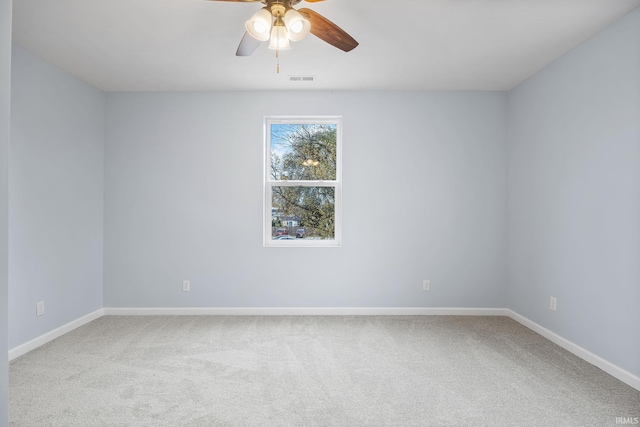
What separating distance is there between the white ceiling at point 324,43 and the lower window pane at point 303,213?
1.16 meters

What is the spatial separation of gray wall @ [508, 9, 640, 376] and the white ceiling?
27cm

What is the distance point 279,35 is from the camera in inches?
89.4

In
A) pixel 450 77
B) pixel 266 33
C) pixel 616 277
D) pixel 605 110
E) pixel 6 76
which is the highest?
pixel 450 77

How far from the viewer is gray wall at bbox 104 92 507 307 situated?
429 cm

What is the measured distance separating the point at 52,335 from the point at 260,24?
3290mm

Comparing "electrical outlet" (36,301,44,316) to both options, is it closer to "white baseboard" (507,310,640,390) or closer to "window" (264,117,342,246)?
"window" (264,117,342,246)

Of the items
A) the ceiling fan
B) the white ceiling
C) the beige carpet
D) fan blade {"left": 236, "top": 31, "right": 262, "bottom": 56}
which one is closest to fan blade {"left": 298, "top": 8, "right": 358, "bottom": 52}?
the ceiling fan

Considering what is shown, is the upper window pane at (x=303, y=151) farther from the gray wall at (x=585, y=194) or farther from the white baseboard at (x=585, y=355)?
the white baseboard at (x=585, y=355)

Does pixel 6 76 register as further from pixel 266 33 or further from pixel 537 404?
pixel 537 404

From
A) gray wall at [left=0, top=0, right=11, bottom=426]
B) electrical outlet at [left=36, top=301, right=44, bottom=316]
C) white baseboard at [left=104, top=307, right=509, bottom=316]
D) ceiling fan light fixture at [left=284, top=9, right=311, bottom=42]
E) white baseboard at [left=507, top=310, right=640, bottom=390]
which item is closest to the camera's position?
gray wall at [left=0, top=0, right=11, bottom=426]

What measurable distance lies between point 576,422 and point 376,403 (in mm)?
1105

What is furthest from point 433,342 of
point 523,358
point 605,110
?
point 605,110

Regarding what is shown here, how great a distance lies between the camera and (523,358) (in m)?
3.04

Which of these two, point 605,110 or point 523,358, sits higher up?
point 605,110
